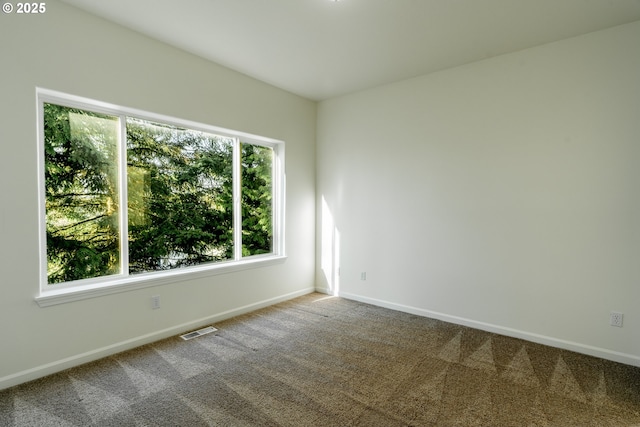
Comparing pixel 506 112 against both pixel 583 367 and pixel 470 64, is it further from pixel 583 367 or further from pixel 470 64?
pixel 583 367

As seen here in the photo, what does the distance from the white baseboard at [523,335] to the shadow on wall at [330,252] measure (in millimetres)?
557

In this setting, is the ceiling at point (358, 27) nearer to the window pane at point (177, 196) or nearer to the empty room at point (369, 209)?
the empty room at point (369, 209)

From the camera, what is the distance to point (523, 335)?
3.08 meters

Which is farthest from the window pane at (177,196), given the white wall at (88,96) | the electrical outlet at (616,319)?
the electrical outlet at (616,319)

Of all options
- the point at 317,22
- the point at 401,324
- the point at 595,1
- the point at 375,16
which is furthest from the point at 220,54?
the point at 401,324

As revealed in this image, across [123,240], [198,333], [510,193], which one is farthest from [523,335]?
[123,240]

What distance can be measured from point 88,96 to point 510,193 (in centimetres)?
393

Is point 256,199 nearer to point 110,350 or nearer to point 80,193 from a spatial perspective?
point 80,193

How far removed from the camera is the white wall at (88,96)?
221 cm

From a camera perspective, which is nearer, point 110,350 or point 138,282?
point 110,350

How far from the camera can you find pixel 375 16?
253 centimetres

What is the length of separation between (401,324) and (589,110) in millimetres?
2706

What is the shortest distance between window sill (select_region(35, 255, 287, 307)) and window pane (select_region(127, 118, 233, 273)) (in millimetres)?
140

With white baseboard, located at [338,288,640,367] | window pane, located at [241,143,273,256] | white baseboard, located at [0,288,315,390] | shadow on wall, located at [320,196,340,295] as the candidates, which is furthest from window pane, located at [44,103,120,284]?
white baseboard, located at [338,288,640,367]
